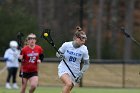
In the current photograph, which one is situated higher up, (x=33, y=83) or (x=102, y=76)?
(x=33, y=83)

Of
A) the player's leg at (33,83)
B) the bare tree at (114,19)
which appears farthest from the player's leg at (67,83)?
the bare tree at (114,19)

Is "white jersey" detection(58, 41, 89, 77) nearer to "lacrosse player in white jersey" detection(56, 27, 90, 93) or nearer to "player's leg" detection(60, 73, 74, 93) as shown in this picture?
"lacrosse player in white jersey" detection(56, 27, 90, 93)

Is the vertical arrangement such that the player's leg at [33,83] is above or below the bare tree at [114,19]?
above

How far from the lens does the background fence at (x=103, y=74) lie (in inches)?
1286

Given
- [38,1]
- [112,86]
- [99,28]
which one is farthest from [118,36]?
[112,86]

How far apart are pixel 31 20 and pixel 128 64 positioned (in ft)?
21.2

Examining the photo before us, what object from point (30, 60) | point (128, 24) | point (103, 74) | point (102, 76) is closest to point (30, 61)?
point (30, 60)

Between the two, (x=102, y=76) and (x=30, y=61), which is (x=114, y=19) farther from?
(x=30, y=61)

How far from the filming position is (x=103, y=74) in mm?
34344

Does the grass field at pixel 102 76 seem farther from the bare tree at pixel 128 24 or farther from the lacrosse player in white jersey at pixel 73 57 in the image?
the lacrosse player in white jersey at pixel 73 57

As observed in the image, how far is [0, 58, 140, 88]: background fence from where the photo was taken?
3266 centimetres

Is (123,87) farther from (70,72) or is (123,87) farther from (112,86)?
(70,72)

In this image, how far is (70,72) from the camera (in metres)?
17.5

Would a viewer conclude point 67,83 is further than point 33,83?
No
